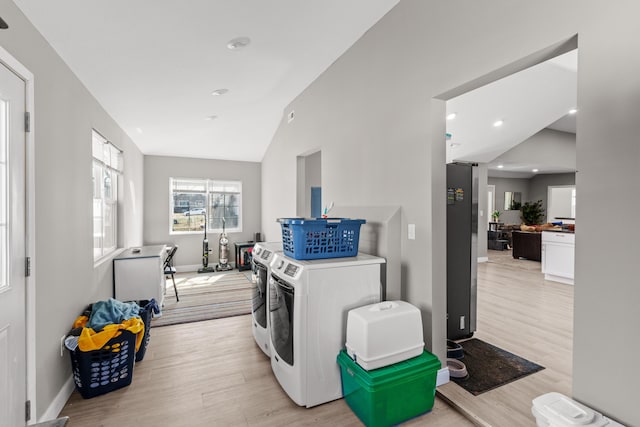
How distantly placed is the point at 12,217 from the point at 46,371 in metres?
1.03

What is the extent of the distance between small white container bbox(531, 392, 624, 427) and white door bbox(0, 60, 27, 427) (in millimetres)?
2502

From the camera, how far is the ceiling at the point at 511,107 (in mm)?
4184

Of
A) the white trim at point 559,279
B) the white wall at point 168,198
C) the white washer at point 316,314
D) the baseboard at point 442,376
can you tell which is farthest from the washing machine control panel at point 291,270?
the white trim at point 559,279

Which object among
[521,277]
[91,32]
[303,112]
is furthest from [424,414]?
[521,277]

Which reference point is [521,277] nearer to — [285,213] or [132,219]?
[285,213]

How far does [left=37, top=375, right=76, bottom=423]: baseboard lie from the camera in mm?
1929

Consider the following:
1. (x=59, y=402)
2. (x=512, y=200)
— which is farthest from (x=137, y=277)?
(x=512, y=200)

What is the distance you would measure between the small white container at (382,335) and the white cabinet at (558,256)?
4.64 metres

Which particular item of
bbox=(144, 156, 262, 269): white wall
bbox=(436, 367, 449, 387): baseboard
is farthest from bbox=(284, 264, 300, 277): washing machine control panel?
bbox=(144, 156, 262, 269): white wall

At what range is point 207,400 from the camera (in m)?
2.21

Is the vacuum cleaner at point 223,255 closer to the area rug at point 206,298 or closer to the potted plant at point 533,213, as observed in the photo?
the area rug at point 206,298

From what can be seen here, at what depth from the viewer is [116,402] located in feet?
7.21

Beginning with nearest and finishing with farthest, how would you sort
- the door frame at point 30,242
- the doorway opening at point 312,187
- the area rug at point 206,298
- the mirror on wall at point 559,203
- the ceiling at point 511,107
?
the door frame at point 30,242, the area rug at point 206,298, the ceiling at point 511,107, the doorway opening at point 312,187, the mirror on wall at point 559,203

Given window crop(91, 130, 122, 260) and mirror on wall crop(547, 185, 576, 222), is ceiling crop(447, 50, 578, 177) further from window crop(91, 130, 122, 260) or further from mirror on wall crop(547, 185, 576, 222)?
mirror on wall crop(547, 185, 576, 222)
